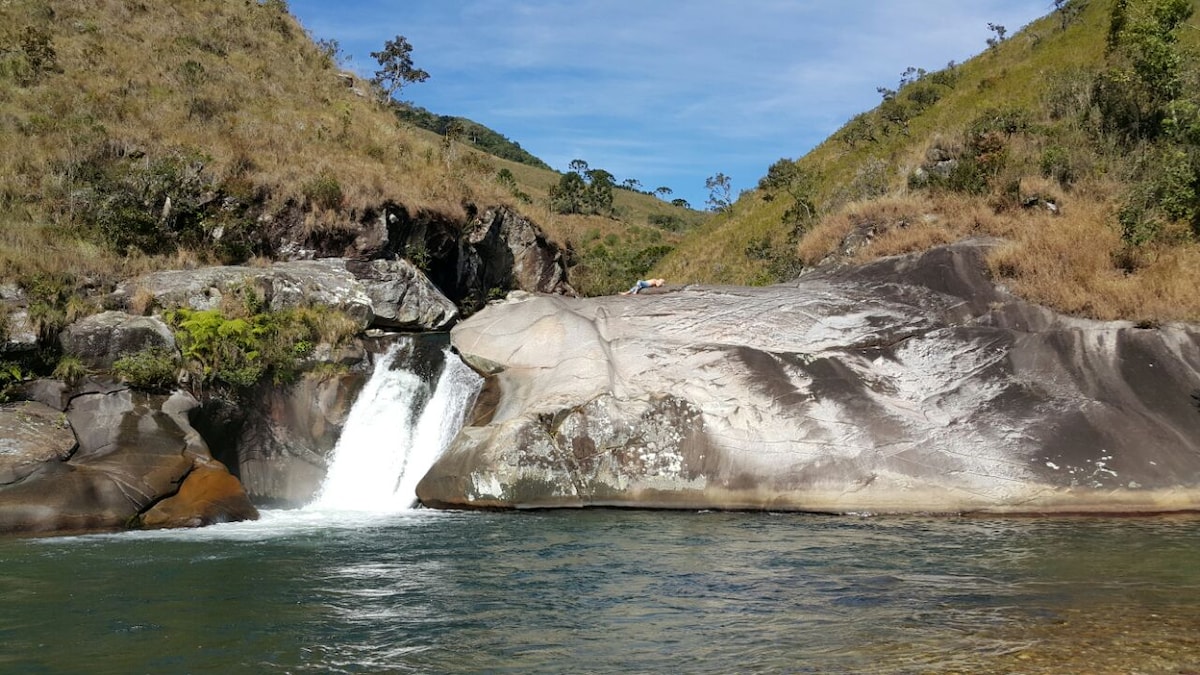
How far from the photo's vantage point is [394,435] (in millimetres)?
18953

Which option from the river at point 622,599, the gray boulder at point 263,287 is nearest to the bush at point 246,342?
the gray boulder at point 263,287

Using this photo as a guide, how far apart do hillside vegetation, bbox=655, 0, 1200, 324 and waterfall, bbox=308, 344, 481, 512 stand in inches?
442

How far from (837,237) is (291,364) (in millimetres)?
15423

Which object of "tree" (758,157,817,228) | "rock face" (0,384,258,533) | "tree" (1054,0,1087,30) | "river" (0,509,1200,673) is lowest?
"river" (0,509,1200,673)

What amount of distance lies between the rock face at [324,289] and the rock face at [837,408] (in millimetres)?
5537

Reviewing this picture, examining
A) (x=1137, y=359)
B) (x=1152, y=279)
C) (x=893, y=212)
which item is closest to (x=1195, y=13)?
(x=893, y=212)

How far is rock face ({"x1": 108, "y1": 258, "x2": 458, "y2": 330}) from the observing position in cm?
2009

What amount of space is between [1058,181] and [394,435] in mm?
19542

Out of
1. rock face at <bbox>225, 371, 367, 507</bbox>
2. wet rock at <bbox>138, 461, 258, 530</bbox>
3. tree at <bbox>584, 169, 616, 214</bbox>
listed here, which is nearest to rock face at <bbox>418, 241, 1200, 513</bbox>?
rock face at <bbox>225, 371, 367, 507</bbox>

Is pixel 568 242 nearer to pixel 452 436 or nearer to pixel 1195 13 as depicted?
pixel 452 436

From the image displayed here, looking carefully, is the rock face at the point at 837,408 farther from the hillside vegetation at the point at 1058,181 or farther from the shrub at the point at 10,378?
the shrub at the point at 10,378

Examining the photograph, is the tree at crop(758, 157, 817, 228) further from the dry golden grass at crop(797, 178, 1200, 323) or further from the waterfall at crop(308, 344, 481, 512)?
the waterfall at crop(308, 344, 481, 512)

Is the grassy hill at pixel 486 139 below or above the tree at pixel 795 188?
above

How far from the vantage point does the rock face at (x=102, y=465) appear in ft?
45.9
